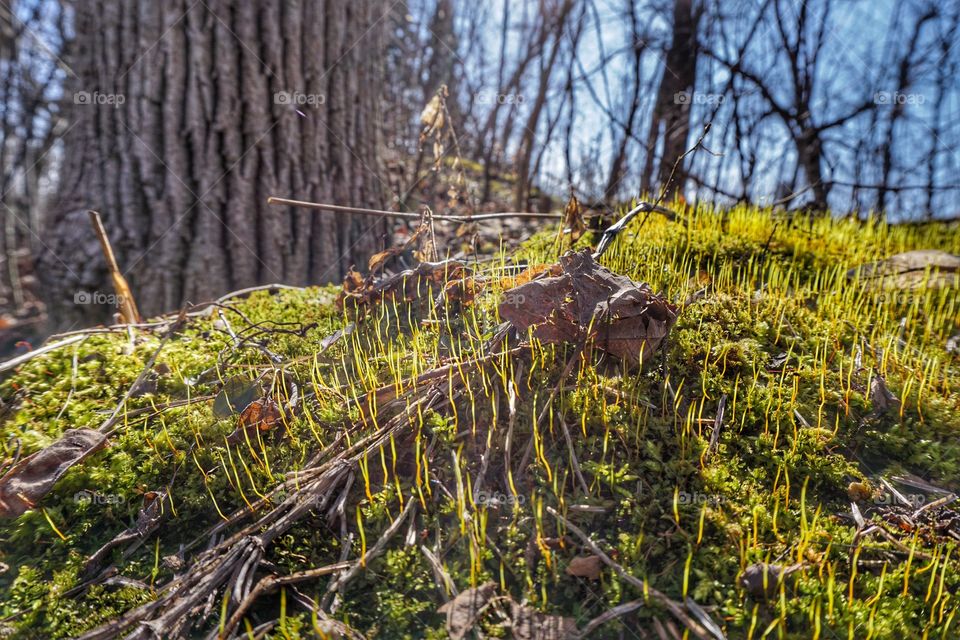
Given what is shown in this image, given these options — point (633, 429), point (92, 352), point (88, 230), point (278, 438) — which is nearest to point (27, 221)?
point (88, 230)

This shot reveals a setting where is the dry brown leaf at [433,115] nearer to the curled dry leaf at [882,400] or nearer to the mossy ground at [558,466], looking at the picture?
the mossy ground at [558,466]

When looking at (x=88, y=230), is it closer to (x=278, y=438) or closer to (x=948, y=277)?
(x=278, y=438)

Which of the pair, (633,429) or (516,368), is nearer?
(633,429)

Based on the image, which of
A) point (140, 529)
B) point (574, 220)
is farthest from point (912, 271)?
point (140, 529)

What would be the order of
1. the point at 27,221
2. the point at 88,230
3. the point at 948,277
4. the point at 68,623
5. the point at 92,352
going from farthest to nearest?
1. the point at 27,221
2. the point at 88,230
3. the point at 948,277
4. the point at 92,352
5. the point at 68,623

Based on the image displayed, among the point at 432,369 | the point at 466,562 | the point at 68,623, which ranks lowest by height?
the point at 68,623

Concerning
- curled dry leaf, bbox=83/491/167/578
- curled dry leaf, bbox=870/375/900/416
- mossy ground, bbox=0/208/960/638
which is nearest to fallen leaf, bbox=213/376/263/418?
mossy ground, bbox=0/208/960/638
